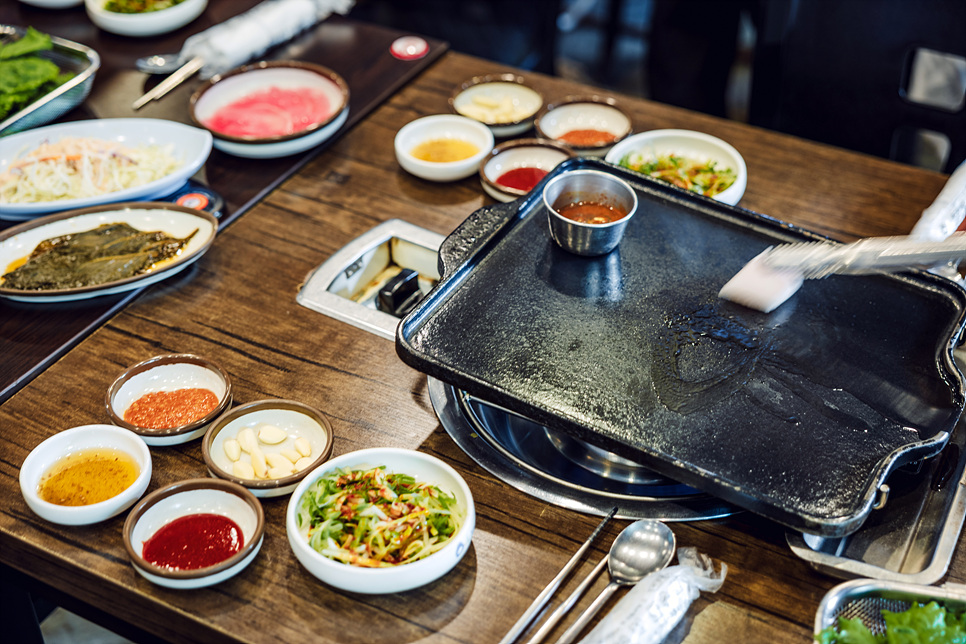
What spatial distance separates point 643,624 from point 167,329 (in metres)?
1.18

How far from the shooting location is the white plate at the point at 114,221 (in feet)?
6.07

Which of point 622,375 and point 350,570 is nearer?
point 350,570

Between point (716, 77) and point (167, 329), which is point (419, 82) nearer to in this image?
point (167, 329)

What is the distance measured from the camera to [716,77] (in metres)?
3.82

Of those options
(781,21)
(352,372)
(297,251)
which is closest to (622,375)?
(352,372)

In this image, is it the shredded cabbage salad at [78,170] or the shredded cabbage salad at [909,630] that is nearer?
the shredded cabbage salad at [909,630]

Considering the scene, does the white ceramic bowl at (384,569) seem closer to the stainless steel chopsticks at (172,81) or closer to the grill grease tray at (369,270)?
the grill grease tray at (369,270)

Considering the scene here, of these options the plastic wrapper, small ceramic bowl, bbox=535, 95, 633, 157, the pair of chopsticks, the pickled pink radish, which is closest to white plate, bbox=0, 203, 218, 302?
the pickled pink radish

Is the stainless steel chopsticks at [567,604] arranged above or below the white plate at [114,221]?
below

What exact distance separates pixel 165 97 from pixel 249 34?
34 cm

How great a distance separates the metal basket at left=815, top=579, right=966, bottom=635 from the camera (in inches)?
49.6

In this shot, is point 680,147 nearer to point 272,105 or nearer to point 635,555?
point 272,105

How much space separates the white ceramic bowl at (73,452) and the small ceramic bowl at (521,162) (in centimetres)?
109

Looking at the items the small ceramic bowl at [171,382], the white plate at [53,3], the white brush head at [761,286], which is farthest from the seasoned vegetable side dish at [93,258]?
the white plate at [53,3]
